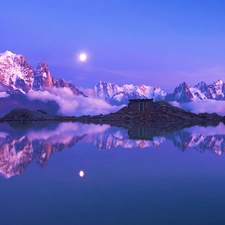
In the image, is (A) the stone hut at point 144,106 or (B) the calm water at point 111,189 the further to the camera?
(A) the stone hut at point 144,106

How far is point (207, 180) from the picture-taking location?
1321 centimetres

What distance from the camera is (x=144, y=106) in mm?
95562

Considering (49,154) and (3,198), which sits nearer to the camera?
(3,198)

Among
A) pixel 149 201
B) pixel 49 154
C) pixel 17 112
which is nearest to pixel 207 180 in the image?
pixel 149 201

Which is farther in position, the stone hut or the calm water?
the stone hut

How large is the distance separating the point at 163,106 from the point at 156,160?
270ft

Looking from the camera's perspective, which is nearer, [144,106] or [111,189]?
[111,189]

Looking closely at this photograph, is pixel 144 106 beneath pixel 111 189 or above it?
above

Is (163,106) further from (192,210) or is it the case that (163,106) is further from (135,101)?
(192,210)

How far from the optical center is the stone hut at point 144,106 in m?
94.8

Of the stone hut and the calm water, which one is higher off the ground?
the stone hut

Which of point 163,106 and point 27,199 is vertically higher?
point 163,106

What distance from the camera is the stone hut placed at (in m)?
94.8

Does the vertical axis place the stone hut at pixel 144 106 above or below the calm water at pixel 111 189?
above
